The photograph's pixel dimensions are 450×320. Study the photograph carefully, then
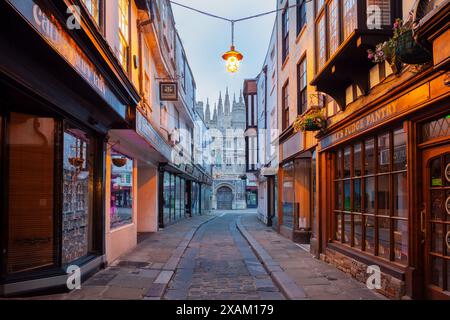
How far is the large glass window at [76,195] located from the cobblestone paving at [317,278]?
4.33 meters

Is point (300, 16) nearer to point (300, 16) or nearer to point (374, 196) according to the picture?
point (300, 16)

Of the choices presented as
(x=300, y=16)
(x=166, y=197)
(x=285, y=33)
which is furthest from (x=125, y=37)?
(x=166, y=197)

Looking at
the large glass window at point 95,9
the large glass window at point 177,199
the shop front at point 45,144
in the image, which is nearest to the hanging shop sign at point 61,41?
the shop front at point 45,144

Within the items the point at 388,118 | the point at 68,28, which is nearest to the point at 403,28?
the point at 388,118

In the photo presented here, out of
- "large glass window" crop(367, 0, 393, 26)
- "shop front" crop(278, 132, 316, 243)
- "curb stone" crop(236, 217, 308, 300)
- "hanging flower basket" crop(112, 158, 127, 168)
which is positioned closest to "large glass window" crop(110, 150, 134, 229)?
"hanging flower basket" crop(112, 158, 127, 168)

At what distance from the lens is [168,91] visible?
1803cm

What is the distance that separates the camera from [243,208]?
61562mm

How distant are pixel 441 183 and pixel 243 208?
5582cm

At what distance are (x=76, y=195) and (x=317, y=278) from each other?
5.03 m

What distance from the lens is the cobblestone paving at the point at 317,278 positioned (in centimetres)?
742

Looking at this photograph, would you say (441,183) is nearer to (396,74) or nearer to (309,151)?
(396,74)

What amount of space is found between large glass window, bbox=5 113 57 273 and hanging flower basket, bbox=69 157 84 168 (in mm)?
844

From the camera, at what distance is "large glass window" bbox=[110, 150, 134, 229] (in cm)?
1177

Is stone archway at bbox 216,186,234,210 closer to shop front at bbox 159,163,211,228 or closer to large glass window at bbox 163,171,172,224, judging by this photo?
shop front at bbox 159,163,211,228
